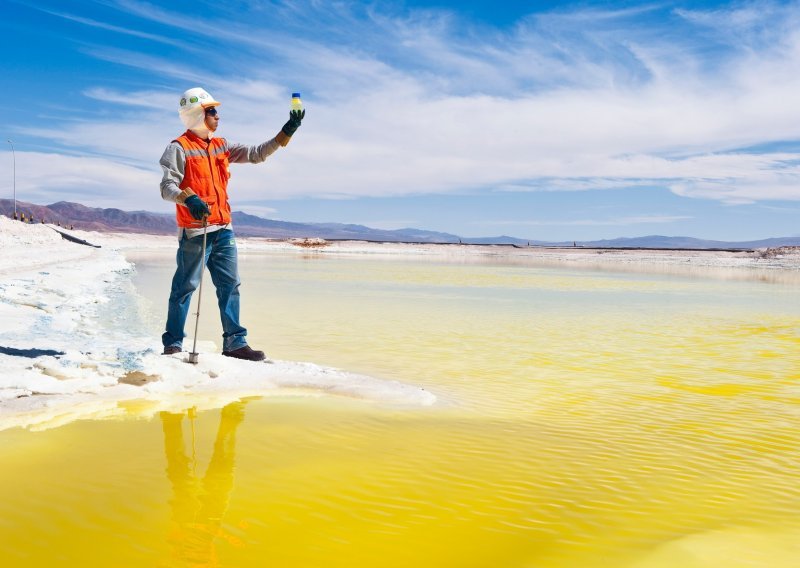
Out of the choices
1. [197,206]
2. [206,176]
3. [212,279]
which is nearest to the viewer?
[197,206]

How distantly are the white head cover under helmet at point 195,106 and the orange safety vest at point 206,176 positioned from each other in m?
0.12

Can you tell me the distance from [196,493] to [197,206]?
9.78ft

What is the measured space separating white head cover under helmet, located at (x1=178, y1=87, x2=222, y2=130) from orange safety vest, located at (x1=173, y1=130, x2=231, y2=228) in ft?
0.39

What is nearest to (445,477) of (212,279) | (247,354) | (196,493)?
(196,493)

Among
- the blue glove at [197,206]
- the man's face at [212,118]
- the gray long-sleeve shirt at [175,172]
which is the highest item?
the man's face at [212,118]

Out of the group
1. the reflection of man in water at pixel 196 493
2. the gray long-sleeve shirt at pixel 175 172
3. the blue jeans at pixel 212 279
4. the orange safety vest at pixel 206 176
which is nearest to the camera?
the reflection of man in water at pixel 196 493

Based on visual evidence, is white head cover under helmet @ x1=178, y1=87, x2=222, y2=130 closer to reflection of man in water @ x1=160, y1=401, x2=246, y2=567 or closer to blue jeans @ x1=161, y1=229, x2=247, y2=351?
blue jeans @ x1=161, y1=229, x2=247, y2=351

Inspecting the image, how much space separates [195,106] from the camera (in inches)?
234

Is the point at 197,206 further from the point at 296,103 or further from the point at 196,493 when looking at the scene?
the point at 196,493

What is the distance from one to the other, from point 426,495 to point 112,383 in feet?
9.22

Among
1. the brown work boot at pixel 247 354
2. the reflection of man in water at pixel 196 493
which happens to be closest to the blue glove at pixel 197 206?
the brown work boot at pixel 247 354

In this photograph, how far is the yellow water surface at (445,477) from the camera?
269 cm

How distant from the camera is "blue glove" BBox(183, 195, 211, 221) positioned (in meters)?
5.63

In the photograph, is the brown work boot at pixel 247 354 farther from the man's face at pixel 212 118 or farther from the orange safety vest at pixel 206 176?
the man's face at pixel 212 118
